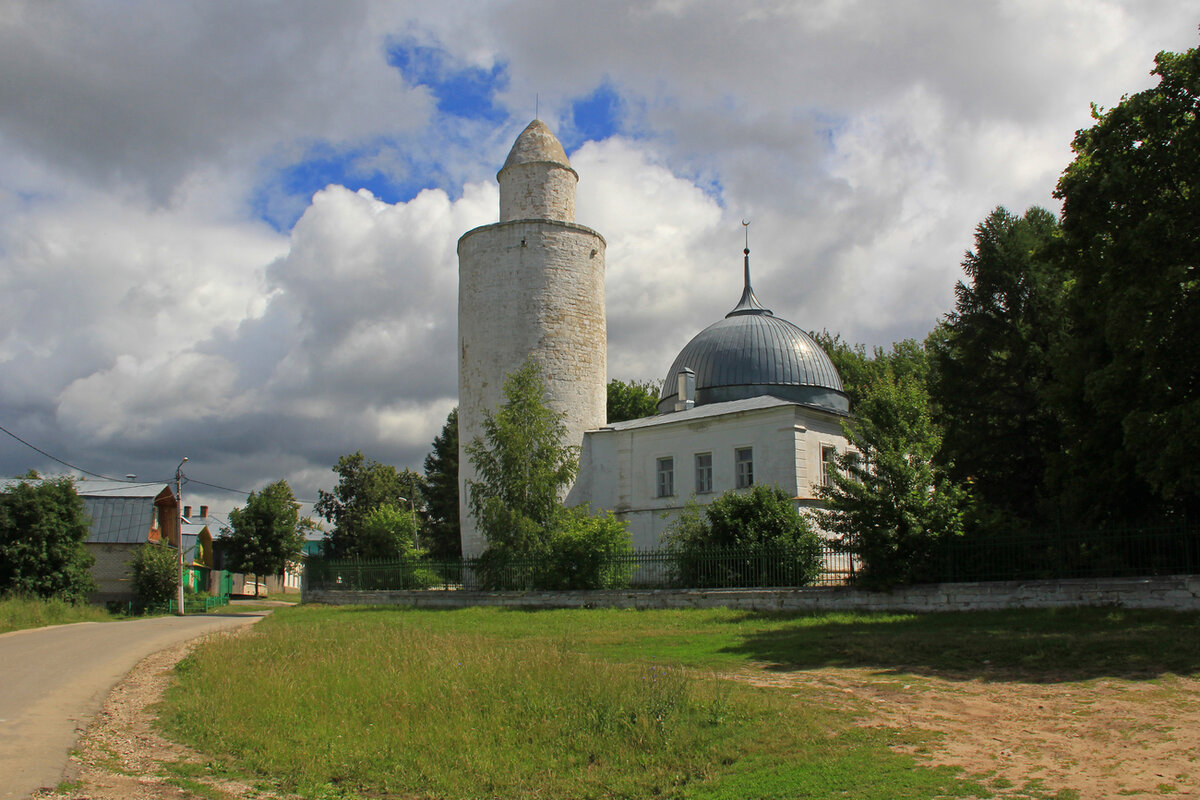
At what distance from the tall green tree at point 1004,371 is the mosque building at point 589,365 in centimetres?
490

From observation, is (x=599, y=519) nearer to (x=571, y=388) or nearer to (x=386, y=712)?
(x=571, y=388)

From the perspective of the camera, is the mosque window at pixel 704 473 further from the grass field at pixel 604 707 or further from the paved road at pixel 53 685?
the paved road at pixel 53 685

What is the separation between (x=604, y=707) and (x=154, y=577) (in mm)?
30787

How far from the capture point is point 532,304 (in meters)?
33.5

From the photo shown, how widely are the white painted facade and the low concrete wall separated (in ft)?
17.6

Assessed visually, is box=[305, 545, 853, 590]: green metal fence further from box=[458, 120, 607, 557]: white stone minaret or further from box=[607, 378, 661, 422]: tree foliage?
box=[607, 378, 661, 422]: tree foliage

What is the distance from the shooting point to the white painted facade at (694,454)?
90.6 ft

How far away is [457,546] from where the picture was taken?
50.5 meters

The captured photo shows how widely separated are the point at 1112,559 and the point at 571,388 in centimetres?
2024

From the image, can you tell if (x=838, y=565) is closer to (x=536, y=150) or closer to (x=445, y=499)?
(x=536, y=150)

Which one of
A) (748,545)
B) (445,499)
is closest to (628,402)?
(445,499)

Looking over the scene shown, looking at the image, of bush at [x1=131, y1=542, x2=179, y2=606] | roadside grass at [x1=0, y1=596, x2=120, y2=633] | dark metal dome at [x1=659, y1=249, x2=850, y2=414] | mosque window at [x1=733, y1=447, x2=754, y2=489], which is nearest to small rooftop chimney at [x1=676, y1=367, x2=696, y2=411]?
dark metal dome at [x1=659, y1=249, x2=850, y2=414]

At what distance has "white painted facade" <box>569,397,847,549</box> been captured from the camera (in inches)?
1087

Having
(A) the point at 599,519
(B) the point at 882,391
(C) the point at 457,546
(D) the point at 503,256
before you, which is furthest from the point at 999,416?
(C) the point at 457,546
